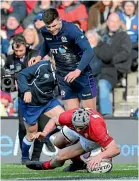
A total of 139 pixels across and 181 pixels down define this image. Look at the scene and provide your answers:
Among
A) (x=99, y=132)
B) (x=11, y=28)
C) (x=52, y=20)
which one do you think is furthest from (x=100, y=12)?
(x=99, y=132)

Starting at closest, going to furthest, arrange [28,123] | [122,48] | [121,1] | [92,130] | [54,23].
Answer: [92,130] → [54,23] → [28,123] → [122,48] → [121,1]

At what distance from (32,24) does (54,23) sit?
6.35 metres

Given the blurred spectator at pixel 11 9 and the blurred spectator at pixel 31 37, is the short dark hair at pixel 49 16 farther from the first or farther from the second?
the blurred spectator at pixel 11 9

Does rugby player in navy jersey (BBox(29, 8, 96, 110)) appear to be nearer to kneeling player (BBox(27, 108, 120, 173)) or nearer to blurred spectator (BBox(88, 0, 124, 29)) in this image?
kneeling player (BBox(27, 108, 120, 173))

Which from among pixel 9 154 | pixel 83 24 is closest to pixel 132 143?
pixel 9 154

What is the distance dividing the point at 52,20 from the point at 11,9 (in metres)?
7.00

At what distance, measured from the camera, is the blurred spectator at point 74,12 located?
17.0m

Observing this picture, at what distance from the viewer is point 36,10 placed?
1752 centimetres

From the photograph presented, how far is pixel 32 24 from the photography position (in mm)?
17203

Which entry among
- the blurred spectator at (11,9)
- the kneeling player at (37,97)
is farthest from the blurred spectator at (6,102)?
the blurred spectator at (11,9)

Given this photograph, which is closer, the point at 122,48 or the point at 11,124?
the point at 11,124

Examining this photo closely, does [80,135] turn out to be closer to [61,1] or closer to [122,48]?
Answer: [122,48]

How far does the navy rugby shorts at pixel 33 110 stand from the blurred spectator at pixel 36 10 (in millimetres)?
5381

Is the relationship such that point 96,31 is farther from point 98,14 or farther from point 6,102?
point 6,102
